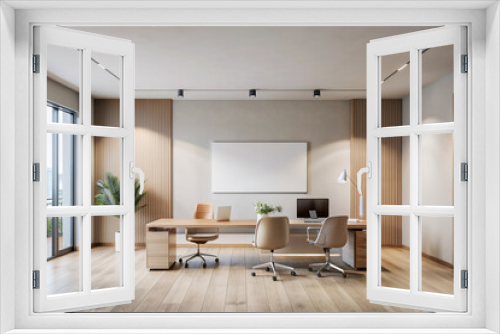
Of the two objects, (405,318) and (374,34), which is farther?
(374,34)

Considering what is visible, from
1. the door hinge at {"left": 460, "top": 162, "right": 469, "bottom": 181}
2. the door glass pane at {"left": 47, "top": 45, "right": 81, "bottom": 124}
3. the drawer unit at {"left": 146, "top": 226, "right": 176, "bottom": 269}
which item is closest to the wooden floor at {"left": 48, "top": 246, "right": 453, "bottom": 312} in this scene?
the drawer unit at {"left": 146, "top": 226, "right": 176, "bottom": 269}

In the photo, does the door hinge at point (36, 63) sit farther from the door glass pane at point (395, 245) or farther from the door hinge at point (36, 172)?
the door glass pane at point (395, 245)

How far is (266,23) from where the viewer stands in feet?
8.29

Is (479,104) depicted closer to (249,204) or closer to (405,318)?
(405,318)

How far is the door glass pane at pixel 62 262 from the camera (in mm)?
4703

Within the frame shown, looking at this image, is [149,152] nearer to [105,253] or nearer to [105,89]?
[105,89]

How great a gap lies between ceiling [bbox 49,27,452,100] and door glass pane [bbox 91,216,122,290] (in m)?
2.39

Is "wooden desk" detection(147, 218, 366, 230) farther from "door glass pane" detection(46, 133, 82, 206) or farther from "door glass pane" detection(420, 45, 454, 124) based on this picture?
"door glass pane" detection(420, 45, 454, 124)

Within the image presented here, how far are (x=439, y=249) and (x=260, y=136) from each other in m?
3.68

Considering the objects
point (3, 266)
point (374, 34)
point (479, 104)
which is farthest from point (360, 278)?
point (3, 266)

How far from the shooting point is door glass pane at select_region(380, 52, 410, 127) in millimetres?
5113

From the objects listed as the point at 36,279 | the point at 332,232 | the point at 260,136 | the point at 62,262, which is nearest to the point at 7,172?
the point at 36,279

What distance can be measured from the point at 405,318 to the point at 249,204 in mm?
5438

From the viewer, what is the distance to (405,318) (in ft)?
8.07
